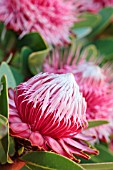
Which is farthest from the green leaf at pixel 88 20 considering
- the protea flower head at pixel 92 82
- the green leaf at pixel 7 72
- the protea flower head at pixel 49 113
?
the protea flower head at pixel 49 113

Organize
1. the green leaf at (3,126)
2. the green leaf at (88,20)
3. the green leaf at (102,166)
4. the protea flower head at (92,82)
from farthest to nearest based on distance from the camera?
the green leaf at (88,20) → the protea flower head at (92,82) → the green leaf at (102,166) → the green leaf at (3,126)

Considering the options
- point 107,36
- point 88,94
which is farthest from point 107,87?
point 107,36

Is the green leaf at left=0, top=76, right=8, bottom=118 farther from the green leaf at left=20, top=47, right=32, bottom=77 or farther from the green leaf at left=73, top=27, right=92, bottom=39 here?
the green leaf at left=73, top=27, right=92, bottom=39

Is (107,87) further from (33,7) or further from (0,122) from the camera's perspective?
(0,122)

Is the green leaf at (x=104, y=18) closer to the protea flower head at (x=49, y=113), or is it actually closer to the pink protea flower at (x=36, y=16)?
the pink protea flower at (x=36, y=16)

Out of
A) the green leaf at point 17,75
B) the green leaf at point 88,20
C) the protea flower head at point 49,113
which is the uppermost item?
the green leaf at point 88,20

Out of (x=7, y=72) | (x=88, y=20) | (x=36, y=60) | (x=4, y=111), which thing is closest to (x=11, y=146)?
(x=4, y=111)

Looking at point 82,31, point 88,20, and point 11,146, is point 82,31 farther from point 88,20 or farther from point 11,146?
point 11,146
